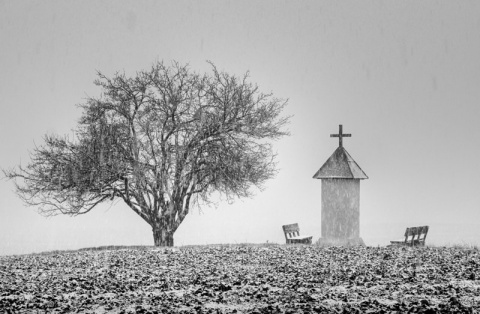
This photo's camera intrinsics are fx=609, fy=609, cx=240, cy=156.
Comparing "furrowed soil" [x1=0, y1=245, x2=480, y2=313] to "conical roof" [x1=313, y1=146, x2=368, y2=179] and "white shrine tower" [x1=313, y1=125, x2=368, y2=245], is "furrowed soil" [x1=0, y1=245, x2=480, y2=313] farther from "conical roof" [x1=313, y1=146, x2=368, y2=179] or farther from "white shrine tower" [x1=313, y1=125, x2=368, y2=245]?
"conical roof" [x1=313, y1=146, x2=368, y2=179]

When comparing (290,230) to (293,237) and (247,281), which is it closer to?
(293,237)

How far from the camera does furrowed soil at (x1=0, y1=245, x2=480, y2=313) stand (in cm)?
1250

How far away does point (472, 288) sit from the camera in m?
14.7

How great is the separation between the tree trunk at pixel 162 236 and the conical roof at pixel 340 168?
25.2 ft

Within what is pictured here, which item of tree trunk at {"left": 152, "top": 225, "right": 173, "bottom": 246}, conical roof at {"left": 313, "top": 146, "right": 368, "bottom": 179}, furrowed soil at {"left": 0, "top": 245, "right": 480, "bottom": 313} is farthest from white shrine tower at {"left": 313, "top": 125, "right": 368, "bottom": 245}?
tree trunk at {"left": 152, "top": 225, "right": 173, "bottom": 246}

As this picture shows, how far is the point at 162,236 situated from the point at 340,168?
9.26 metres

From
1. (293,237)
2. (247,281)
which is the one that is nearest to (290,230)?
(293,237)

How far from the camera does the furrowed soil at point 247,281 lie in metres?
12.5

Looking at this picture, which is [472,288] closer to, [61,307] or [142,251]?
[61,307]

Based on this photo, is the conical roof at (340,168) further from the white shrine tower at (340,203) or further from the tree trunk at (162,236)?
the tree trunk at (162,236)

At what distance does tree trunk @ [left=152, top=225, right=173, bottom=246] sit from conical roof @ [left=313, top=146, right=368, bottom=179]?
7.69 metres

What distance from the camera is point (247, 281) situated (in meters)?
15.8

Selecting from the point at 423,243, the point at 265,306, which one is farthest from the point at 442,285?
the point at 423,243

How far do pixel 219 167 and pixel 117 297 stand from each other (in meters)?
14.7
